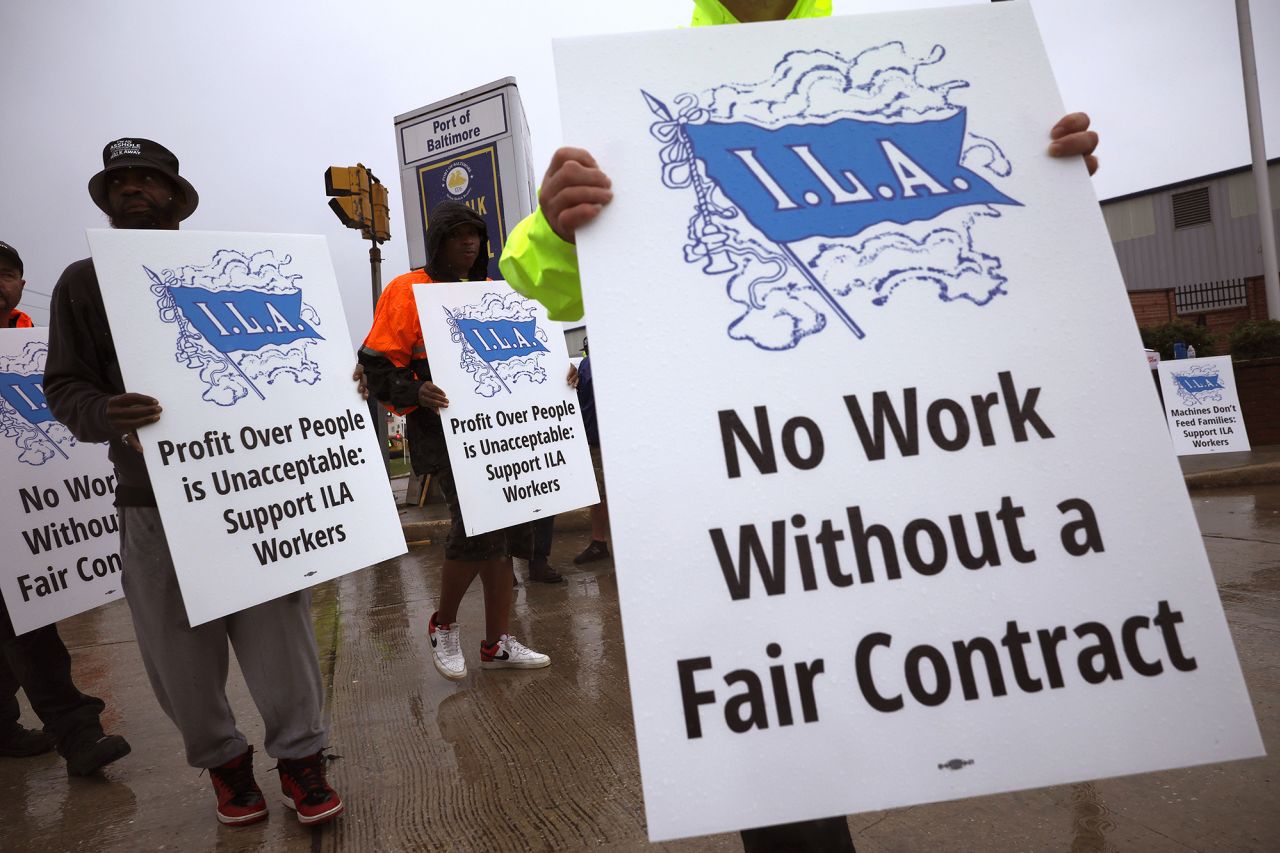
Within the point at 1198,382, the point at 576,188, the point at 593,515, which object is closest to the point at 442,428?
the point at 576,188

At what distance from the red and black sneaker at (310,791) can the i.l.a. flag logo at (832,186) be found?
1.83m

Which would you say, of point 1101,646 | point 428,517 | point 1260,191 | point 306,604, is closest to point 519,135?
point 428,517

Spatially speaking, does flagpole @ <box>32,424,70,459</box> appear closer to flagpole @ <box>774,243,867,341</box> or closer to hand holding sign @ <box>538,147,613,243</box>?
hand holding sign @ <box>538,147,613,243</box>

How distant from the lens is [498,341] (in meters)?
3.55

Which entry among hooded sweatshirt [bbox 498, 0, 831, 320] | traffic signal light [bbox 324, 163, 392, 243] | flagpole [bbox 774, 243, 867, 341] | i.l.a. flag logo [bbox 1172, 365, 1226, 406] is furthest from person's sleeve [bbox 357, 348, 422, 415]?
i.l.a. flag logo [bbox 1172, 365, 1226, 406]

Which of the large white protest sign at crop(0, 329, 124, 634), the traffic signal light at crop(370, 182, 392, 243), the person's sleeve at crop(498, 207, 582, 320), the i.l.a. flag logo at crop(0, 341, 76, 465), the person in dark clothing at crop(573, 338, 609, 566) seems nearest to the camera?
the person's sleeve at crop(498, 207, 582, 320)

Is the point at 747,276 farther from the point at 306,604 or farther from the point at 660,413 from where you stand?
the point at 306,604

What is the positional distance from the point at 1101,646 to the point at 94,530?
3421 mm

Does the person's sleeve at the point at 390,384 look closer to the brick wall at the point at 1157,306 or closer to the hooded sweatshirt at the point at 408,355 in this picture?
the hooded sweatshirt at the point at 408,355

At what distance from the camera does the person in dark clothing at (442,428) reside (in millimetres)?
3225

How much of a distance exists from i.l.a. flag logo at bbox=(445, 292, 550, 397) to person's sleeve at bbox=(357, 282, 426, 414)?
0.17 m

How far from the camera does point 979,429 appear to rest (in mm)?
1143

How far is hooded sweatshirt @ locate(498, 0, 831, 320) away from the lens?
1.36 m

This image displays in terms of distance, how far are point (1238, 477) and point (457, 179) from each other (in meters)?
7.62
